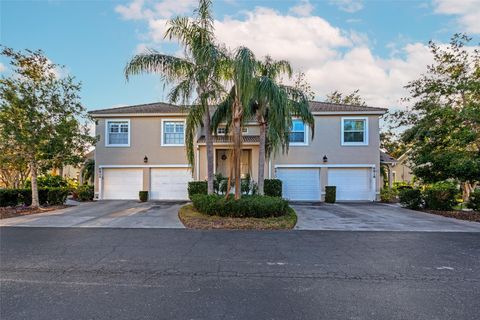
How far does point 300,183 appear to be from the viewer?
57.5ft

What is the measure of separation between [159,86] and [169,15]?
108 inches

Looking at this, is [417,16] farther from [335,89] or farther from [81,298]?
[335,89]

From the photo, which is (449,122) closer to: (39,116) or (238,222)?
(238,222)

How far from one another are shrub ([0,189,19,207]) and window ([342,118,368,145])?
713 inches

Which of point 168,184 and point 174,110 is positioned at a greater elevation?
point 174,110

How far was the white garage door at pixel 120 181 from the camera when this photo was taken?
17.8 m

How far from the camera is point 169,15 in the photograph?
35.9 ft

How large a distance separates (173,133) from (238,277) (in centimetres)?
1410

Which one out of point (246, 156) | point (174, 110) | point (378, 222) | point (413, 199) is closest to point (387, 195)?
point (413, 199)

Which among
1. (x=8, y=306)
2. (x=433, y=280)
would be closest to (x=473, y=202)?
(x=433, y=280)

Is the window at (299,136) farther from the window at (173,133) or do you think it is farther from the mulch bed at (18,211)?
the mulch bed at (18,211)

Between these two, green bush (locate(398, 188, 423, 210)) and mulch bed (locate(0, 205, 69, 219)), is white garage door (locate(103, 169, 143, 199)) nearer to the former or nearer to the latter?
mulch bed (locate(0, 205, 69, 219))

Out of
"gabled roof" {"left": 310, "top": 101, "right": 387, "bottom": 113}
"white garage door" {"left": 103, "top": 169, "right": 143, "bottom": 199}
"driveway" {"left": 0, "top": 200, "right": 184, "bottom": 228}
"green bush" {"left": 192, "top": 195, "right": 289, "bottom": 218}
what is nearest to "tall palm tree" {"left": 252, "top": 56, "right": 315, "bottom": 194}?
"green bush" {"left": 192, "top": 195, "right": 289, "bottom": 218}

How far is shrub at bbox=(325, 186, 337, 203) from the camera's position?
1644 cm
